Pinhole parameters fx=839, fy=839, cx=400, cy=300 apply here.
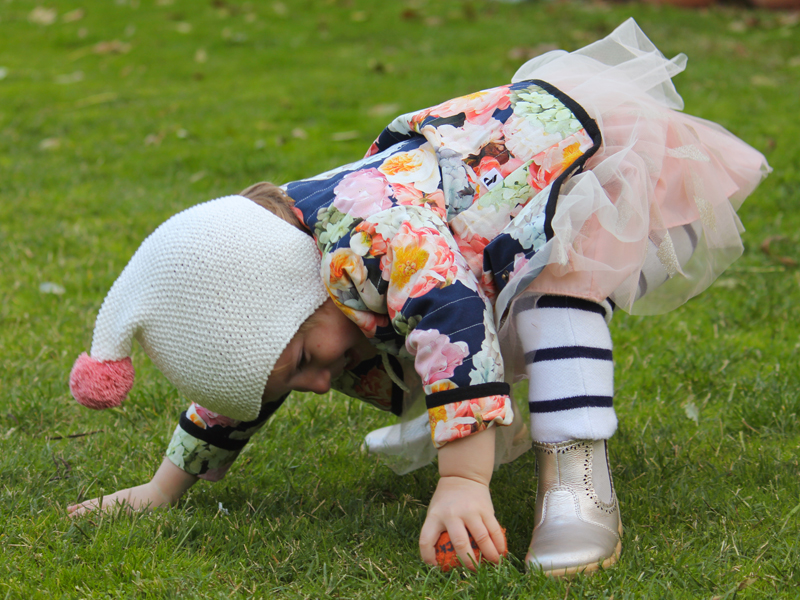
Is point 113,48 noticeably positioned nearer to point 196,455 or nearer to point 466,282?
point 196,455

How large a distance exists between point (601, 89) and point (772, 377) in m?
1.05

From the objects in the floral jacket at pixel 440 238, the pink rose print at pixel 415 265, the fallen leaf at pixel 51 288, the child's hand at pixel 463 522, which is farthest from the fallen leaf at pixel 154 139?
the child's hand at pixel 463 522

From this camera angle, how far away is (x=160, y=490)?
196 cm

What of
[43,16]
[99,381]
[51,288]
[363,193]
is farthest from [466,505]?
[43,16]

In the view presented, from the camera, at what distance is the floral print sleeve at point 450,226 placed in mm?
1533

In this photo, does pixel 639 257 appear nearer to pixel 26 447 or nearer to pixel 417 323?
pixel 417 323

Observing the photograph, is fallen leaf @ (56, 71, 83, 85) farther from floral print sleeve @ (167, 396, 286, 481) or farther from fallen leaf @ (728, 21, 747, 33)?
fallen leaf @ (728, 21, 747, 33)

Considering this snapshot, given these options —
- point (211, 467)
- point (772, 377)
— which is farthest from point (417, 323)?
point (772, 377)

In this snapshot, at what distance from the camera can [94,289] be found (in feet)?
10.9

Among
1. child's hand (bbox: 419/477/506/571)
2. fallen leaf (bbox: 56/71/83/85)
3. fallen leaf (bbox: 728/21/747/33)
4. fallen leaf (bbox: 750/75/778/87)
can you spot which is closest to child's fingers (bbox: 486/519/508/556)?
child's hand (bbox: 419/477/506/571)

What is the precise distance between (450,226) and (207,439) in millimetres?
759

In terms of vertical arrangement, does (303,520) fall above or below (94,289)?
above

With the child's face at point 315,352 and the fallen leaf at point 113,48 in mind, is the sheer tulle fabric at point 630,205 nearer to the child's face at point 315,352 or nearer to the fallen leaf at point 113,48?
the child's face at point 315,352

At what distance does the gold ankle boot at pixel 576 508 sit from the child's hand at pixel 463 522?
0.29ft
